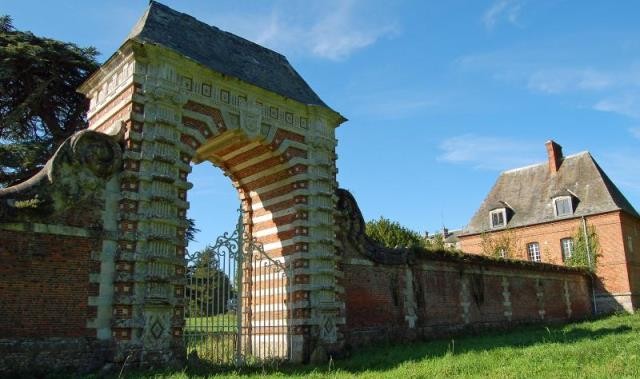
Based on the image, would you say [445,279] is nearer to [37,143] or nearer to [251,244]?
[251,244]

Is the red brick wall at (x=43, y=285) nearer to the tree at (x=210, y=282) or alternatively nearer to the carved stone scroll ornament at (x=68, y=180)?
the carved stone scroll ornament at (x=68, y=180)

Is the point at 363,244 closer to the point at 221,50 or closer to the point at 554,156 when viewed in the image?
the point at 221,50

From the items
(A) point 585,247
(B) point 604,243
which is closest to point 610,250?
(B) point 604,243

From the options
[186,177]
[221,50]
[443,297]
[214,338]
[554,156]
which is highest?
[554,156]

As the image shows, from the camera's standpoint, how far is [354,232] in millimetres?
13211

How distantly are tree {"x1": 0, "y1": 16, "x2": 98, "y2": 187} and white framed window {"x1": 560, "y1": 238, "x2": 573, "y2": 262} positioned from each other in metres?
24.4

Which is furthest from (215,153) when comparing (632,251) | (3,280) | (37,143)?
(632,251)

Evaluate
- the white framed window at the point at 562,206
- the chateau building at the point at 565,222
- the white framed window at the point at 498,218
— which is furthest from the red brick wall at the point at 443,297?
the white framed window at the point at 498,218

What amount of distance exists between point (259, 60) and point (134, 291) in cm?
661

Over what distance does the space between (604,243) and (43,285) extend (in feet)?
88.9

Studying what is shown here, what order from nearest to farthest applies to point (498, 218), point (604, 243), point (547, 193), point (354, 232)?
point (354, 232), point (604, 243), point (547, 193), point (498, 218)

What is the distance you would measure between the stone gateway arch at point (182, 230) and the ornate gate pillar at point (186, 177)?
0.03 m

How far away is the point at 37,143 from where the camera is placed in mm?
16688

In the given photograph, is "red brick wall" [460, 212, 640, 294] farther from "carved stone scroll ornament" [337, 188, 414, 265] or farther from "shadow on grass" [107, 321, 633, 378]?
"carved stone scroll ornament" [337, 188, 414, 265]
